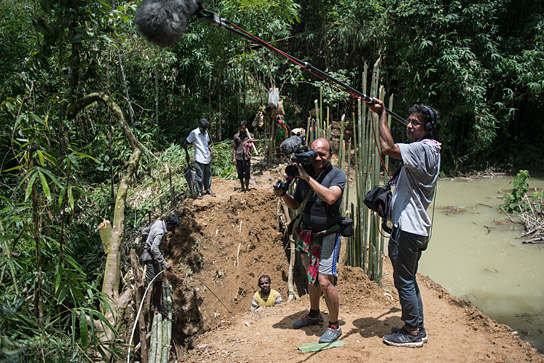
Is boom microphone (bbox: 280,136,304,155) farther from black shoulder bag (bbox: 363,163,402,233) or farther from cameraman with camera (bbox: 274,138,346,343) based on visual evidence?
black shoulder bag (bbox: 363,163,402,233)

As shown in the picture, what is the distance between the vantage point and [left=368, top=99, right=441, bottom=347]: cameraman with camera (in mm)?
2492

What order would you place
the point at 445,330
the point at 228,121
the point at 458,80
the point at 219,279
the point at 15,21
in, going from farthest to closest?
the point at 228,121, the point at 458,80, the point at 15,21, the point at 219,279, the point at 445,330

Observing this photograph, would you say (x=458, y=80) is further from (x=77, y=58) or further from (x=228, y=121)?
(x=77, y=58)

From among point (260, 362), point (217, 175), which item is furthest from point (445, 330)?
point (217, 175)

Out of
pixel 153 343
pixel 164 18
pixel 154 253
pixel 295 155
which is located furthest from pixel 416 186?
pixel 154 253

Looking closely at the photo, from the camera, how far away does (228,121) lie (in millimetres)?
10859

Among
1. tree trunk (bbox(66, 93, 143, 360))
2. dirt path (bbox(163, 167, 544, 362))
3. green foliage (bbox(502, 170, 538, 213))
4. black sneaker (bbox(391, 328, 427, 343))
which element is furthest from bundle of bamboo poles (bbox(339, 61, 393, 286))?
green foliage (bbox(502, 170, 538, 213))

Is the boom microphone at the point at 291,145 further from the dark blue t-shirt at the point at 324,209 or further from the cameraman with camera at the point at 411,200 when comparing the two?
the cameraman with camera at the point at 411,200

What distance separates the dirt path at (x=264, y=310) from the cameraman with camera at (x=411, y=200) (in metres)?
0.29

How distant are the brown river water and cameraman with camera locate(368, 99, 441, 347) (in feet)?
6.21

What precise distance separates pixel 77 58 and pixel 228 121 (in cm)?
754

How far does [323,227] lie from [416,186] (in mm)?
701

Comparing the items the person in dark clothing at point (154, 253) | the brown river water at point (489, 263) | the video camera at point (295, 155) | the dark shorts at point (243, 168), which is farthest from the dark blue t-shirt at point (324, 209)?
the dark shorts at point (243, 168)

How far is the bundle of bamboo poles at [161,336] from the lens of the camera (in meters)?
3.60
